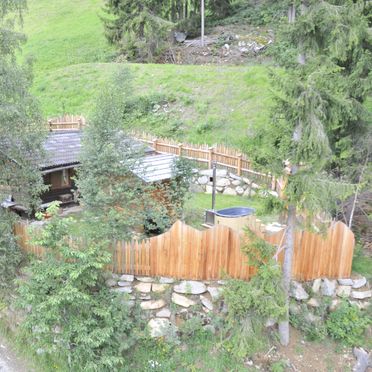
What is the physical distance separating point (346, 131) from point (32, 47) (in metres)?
39.7

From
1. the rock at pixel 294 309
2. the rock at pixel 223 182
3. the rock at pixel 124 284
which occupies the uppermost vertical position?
the rock at pixel 223 182

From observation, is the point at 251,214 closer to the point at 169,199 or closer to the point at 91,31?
the point at 169,199

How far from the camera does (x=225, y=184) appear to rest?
1720 cm

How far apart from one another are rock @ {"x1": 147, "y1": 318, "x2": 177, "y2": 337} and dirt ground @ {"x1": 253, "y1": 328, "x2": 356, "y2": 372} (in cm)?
205

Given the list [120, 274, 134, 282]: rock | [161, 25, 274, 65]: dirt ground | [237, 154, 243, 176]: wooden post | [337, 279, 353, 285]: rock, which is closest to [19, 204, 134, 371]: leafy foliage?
[120, 274, 134, 282]: rock

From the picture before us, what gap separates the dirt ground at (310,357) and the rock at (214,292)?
62.6 inches

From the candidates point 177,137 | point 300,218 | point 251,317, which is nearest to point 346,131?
point 300,218

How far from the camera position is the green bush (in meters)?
9.09

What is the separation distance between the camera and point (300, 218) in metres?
8.53

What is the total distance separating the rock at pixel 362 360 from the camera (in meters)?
8.62

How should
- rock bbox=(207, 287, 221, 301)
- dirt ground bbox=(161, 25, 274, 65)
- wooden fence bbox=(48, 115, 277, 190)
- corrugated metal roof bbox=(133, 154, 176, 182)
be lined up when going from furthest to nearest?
dirt ground bbox=(161, 25, 274, 65) → wooden fence bbox=(48, 115, 277, 190) → corrugated metal roof bbox=(133, 154, 176, 182) → rock bbox=(207, 287, 221, 301)

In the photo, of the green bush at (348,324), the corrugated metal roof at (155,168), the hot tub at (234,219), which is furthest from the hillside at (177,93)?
the green bush at (348,324)

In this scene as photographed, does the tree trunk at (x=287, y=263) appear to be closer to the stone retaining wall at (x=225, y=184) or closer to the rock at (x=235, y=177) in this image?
the stone retaining wall at (x=225, y=184)

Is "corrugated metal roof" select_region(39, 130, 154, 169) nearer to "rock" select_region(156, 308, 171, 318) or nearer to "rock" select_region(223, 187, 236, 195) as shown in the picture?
"rock" select_region(223, 187, 236, 195)
